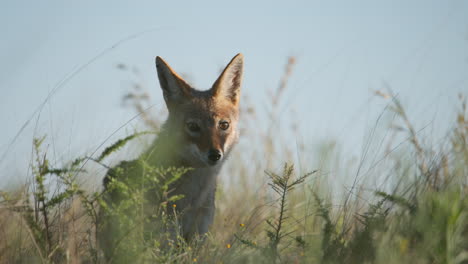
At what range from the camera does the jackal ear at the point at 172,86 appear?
5.31m

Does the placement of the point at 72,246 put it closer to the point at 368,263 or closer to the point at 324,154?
the point at 368,263

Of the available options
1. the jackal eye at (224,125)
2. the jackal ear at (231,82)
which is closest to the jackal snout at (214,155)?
the jackal eye at (224,125)

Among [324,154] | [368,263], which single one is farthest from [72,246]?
[324,154]

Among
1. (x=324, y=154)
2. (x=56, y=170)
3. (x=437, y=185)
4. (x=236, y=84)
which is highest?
(x=236, y=84)

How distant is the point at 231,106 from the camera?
5.71 meters

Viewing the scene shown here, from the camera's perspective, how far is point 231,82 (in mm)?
5742

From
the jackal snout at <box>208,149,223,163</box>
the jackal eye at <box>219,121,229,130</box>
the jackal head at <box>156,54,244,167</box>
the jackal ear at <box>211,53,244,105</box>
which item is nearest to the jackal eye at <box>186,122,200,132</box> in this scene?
the jackal head at <box>156,54,244,167</box>

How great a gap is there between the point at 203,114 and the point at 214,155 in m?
0.64

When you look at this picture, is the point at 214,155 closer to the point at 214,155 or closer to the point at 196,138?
the point at 214,155

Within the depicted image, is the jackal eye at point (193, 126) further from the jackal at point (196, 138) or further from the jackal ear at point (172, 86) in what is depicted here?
the jackal ear at point (172, 86)

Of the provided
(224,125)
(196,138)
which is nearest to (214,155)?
(196,138)

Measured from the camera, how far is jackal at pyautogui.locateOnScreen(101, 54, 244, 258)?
4773 millimetres

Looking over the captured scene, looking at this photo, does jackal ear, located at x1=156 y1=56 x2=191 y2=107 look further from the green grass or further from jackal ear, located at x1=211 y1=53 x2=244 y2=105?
the green grass

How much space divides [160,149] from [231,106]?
3.82 feet
